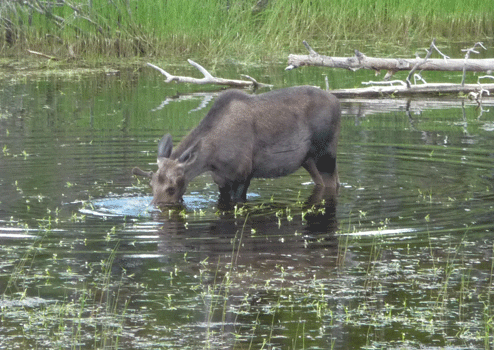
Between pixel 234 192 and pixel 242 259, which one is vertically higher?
pixel 242 259

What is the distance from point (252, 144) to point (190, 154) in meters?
0.82

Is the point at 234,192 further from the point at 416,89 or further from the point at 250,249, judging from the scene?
the point at 416,89

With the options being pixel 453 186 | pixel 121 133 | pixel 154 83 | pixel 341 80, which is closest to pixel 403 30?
pixel 341 80

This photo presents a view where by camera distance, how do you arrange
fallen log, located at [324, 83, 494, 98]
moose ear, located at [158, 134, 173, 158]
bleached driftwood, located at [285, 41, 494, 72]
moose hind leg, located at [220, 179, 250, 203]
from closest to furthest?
moose ear, located at [158, 134, 173, 158] → moose hind leg, located at [220, 179, 250, 203] → bleached driftwood, located at [285, 41, 494, 72] → fallen log, located at [324, 83, 494, 98]

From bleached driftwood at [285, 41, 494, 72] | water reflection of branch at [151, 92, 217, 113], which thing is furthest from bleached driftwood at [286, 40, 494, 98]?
water reflection of branch at [151, 92, 217, 113]

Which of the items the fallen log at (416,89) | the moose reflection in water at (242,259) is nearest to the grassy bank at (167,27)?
the fallen log at (416,89)

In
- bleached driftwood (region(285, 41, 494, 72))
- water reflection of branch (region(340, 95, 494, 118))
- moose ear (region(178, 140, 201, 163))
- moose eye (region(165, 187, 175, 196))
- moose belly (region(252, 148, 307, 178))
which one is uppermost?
bleached driftwood (region(285, 41, 494, 72))

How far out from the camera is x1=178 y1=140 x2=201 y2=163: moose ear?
365 inches

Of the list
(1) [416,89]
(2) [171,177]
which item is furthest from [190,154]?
(1) [416,89]

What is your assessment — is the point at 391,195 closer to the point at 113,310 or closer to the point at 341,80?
the point at 113,310

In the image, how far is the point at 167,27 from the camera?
71.8ft

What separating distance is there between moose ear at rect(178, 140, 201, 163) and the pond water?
51 centimetres

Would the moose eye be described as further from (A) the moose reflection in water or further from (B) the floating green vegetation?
(B) the floating green vegetation

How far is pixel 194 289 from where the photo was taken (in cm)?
641
